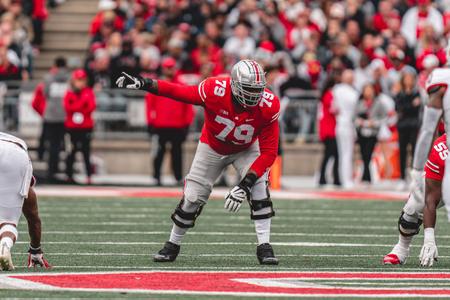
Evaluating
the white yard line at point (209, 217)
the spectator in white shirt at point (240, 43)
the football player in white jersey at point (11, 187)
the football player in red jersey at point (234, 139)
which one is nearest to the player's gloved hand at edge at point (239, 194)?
the football player in red jersey at point (234, 139)

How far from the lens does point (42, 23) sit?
27016 mm

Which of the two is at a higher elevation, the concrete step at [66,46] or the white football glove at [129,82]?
the white football glove at [129,82]

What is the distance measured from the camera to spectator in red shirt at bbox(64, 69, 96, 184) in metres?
21.2

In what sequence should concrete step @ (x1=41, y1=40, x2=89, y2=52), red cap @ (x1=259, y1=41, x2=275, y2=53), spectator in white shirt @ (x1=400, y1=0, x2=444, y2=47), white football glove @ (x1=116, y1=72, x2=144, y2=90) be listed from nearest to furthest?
white football glove @ (x1=116, y1=72, x2=144, y2=90)
red cap @ (x1=259, y1=41, x2=275, y2=53)
spectator in white shirt @ (x1=400, y1=0, x2=444, y2=47)
concrete step @ (x1=41, y1=40, x2=89, y2=52)

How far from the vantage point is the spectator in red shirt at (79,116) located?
21.2 metres

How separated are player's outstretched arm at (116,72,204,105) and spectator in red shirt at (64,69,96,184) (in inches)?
417

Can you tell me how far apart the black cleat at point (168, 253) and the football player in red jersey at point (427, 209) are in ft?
5.13

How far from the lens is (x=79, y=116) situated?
2136 centimetres

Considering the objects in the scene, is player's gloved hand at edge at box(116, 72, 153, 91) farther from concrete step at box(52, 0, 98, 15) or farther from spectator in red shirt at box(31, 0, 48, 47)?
concrete step at box(52, 0, 98, 15)

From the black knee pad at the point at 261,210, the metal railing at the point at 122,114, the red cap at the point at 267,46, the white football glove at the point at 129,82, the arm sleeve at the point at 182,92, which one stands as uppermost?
the white football glove at the point at 129,82

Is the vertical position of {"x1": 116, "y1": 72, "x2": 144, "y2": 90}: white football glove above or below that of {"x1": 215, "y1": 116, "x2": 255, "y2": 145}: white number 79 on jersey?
above

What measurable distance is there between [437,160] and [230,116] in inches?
61.6

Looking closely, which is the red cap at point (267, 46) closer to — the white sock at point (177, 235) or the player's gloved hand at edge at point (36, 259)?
the white sock at point (177, 235)

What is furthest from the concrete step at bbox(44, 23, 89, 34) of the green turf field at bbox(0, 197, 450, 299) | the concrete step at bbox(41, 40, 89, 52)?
the green turf field at bbox(0, 197, 450, 299)
